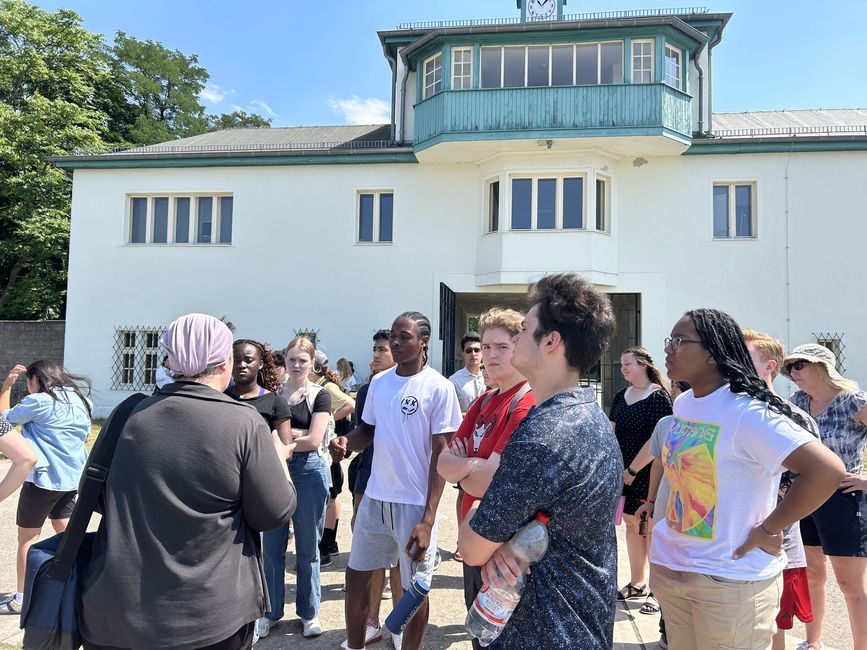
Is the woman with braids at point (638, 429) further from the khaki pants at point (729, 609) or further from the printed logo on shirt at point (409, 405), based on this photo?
the khaki pants at point (729, 609)

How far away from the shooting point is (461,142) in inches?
536

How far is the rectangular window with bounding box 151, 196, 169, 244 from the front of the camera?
15.8m

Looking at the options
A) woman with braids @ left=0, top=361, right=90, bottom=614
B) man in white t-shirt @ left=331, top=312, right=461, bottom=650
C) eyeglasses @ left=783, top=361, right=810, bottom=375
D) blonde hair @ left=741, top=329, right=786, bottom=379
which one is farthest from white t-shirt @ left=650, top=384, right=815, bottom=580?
woman with braids @ left=0, top=361, right=90, bottom=614

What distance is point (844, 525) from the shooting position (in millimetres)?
3291

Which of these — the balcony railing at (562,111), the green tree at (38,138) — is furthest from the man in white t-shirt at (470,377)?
the green tree at (38,138)

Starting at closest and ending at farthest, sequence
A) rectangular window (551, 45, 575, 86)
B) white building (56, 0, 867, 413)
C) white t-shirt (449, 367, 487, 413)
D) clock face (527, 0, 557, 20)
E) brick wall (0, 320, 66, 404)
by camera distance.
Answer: white t-shirt (449, 367, 487, 413) → white building (56, 0, 867, 413) → rectangular window (551, 45, 575, 86) → clock face (527, 0, 557, 20) → brick wall (0, 320, 66, 404)

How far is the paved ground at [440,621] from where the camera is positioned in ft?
12.4

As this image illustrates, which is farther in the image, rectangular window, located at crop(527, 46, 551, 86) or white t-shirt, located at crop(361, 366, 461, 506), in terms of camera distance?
rectangular window, located at crop(527, 46, 551, 86)

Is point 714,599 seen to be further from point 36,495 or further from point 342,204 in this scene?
point 342,204

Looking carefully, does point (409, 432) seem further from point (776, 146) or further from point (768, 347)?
point (776, 146)

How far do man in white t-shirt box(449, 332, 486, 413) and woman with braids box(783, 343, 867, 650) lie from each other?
10.1ft

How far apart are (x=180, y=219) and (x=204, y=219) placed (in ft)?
2.28

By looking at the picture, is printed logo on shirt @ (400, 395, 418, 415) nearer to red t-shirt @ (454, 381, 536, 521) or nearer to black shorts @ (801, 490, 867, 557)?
red t-shirt @ (454, 381, 536, 521)

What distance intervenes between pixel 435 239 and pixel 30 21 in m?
21.4
